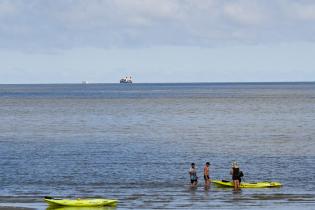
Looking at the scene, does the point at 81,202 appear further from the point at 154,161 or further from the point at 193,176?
the point at 154,161

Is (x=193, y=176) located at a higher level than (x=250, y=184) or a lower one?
higher

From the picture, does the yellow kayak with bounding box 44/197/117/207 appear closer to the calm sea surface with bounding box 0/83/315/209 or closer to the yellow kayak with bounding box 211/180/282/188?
the calm sea surface with bounding box 0/83/315/209

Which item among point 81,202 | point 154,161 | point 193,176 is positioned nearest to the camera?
point 81,202

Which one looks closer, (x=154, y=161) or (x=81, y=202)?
(x=81, y=202)

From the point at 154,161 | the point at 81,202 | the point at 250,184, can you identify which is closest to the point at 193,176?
the point at 250,184

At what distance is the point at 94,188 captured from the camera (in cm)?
5469

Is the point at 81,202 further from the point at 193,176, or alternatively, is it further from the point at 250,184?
the point at 250,184

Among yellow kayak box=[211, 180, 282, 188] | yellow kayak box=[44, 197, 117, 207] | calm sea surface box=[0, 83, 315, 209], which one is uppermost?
yellow kayak box=[44, 197, 117, 207]

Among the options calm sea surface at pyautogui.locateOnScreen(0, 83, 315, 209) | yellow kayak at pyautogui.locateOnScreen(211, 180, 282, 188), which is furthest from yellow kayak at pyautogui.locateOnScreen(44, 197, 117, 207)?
yellow kayak at pyautogui.locateOnScreen(211, 180, 282, 188)

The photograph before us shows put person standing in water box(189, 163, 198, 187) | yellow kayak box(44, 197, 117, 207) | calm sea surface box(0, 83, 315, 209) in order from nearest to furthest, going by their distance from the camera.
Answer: yellow kayak box(44, 197, 117, 207) → calm sea surface box(0, 83, 315, 209) → person standing in water box(189, 163, 198, 187)

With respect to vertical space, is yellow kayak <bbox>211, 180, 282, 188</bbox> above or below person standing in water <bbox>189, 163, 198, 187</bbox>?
below

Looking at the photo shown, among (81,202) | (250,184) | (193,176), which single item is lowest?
(250,184)

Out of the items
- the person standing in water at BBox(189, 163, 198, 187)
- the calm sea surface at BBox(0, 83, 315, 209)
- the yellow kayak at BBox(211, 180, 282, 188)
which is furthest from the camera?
the person standing in water at BBox(189, 163, 198, 187)

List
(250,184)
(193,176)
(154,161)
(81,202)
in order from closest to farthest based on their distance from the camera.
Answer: (81,202) → (250,184) → (193,176) → (154,161)
